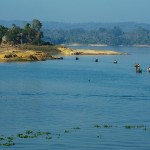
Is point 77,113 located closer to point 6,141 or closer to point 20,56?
point 6,141

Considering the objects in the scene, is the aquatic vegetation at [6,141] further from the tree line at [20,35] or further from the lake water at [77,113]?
the tree line at [20,35]

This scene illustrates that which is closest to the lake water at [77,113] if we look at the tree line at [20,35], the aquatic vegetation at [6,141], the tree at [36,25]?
the aquatic vegetation at [6,141]

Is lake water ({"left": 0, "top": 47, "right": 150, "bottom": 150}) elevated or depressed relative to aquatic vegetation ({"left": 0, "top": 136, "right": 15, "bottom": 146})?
depressed

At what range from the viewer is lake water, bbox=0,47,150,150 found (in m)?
31.0

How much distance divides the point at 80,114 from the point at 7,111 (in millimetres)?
5386

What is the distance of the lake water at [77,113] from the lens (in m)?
31.0

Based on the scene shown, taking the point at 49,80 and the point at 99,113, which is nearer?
the point at 99,113

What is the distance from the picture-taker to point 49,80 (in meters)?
79.9

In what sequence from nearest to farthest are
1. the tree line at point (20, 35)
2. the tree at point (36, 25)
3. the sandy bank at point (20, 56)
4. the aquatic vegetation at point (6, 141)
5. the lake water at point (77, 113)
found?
the aquatic vegetation at point (6, 141), the lake water at point (77, 113), the sandy bank at point (20, 56), the tree line at point (20, 35), the tree at point (36, 25)

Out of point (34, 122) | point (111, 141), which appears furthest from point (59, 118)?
point (111, 141)

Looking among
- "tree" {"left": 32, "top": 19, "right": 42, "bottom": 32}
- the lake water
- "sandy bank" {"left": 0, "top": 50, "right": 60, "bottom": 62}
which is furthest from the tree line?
the lake water

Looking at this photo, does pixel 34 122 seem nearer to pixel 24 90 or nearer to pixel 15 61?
pixel 24 90

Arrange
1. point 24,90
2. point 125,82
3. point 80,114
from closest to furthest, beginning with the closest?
point 80,114
point 24,90
point 125,82

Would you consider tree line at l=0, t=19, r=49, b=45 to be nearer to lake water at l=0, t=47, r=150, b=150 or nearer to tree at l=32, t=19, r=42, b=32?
tree at l=32, t=19, r=42, b=32
